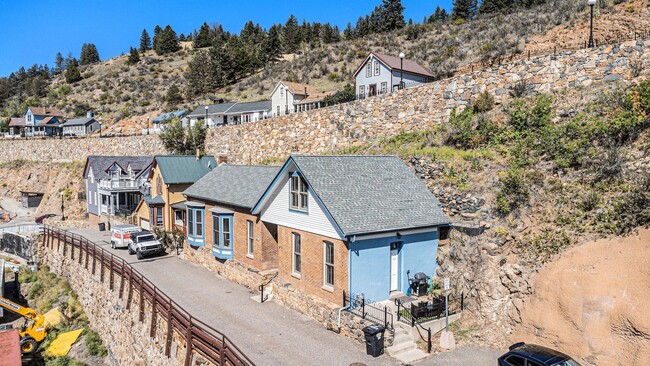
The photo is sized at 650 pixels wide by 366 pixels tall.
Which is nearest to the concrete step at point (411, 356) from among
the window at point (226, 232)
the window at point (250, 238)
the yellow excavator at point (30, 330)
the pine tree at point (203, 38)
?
the window at point (250, 238)

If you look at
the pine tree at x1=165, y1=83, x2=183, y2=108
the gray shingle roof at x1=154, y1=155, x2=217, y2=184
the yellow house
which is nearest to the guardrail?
the yellow house

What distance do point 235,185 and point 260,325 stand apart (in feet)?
35.5

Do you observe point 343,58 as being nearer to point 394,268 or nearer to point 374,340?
point 394,268

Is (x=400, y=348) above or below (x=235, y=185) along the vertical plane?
below

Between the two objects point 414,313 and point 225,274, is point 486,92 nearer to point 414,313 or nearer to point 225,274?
point 414,313

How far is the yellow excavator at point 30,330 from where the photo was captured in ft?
82.6

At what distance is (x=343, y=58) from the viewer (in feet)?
276

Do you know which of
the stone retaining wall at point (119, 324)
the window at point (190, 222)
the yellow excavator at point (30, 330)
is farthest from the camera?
the window at point (190, 222)

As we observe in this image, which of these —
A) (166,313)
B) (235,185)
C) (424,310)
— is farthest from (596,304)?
(235,185)

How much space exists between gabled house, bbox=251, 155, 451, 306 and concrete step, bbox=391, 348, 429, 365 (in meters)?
2.80

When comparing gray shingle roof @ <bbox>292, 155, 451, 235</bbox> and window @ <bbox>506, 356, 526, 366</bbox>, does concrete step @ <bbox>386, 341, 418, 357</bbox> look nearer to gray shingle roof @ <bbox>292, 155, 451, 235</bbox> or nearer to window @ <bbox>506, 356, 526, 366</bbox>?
window @ <bbox>506, 356, 526, 366</bbox>

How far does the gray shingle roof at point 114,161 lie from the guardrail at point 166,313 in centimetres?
1335

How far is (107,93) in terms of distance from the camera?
119m

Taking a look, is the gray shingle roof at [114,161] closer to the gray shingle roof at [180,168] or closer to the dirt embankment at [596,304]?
the gray shingle roof at [180,168]
